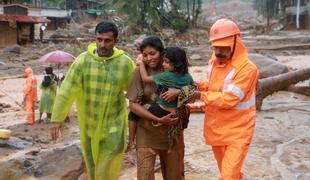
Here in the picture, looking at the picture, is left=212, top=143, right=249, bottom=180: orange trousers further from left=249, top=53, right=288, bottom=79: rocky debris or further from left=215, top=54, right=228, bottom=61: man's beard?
left=249, top=53, right=288, bottom=79: rocky debris

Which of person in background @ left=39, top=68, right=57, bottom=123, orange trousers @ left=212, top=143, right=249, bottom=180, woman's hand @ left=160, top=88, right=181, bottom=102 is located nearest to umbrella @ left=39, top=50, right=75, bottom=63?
person in background @ left=39, top=68, right=57, bottom=123

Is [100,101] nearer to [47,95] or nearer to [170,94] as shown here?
[170,94]

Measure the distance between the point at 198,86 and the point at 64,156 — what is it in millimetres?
2262

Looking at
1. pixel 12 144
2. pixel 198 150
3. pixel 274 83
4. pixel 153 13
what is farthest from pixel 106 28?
pixel 153 13

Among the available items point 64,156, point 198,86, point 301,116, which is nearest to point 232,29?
point 198,86

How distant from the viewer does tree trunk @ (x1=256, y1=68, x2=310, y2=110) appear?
357 inches

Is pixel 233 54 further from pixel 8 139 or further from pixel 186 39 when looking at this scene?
pixel 186 39

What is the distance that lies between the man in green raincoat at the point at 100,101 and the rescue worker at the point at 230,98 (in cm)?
79

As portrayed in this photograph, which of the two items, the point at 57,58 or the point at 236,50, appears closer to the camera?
the point at 236,50

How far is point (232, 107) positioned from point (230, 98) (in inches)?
4.2

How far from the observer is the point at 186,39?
33.8 m

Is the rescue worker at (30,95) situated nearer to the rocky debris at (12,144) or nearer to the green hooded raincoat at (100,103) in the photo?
the rocky debris at (12,144)

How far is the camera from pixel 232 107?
3408mm

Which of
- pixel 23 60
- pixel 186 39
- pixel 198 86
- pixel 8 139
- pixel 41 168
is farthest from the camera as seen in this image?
pixel 186 39
